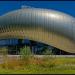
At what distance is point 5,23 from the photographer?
6184 centimetres

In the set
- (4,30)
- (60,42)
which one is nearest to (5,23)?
(4,30)

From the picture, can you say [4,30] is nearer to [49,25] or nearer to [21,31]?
[21,31]

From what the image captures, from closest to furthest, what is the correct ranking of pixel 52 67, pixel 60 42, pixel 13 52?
pixel 52 67
pixel 13 52
pixel 60 42

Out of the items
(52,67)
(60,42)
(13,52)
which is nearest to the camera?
(52,67)

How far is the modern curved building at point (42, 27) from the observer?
5822cm

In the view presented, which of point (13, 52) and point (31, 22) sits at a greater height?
point (31, 22)

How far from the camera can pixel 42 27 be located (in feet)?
196

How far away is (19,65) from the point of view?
21.0 metres

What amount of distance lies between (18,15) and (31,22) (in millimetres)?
3286

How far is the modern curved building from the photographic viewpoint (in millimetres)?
58219

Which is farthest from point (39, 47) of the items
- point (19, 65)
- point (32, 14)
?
point (19, 65)

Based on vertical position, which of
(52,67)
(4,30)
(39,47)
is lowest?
(52,67)

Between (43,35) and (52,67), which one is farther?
(43,35)

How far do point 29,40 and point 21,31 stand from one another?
2566 mm
